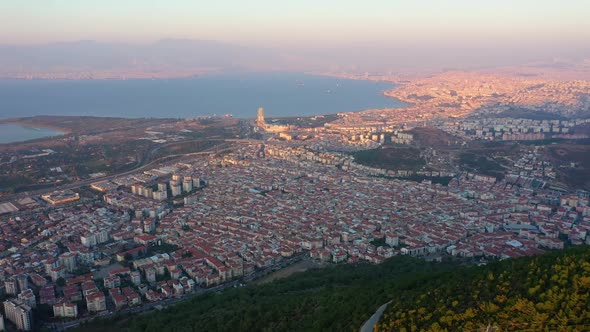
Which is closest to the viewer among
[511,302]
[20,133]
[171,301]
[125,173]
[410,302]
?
[511,302]

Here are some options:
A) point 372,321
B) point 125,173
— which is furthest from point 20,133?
point 372,321

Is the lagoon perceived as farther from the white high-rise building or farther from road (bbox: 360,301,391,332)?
road (bbox: 360,301,391,332)

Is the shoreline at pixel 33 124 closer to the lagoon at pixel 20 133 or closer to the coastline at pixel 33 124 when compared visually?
the coastline at pixel 33 124

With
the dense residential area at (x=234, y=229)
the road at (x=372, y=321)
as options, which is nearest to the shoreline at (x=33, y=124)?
the dense residential area at (x=234, y=229)

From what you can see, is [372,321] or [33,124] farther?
[33,124]

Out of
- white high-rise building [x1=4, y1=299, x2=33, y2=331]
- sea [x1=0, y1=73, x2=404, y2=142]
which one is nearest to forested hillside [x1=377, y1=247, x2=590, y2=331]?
white high-rise building [x1=4, y1=299, x2=33, y2=331]

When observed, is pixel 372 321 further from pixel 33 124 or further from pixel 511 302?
pixel 33 124
